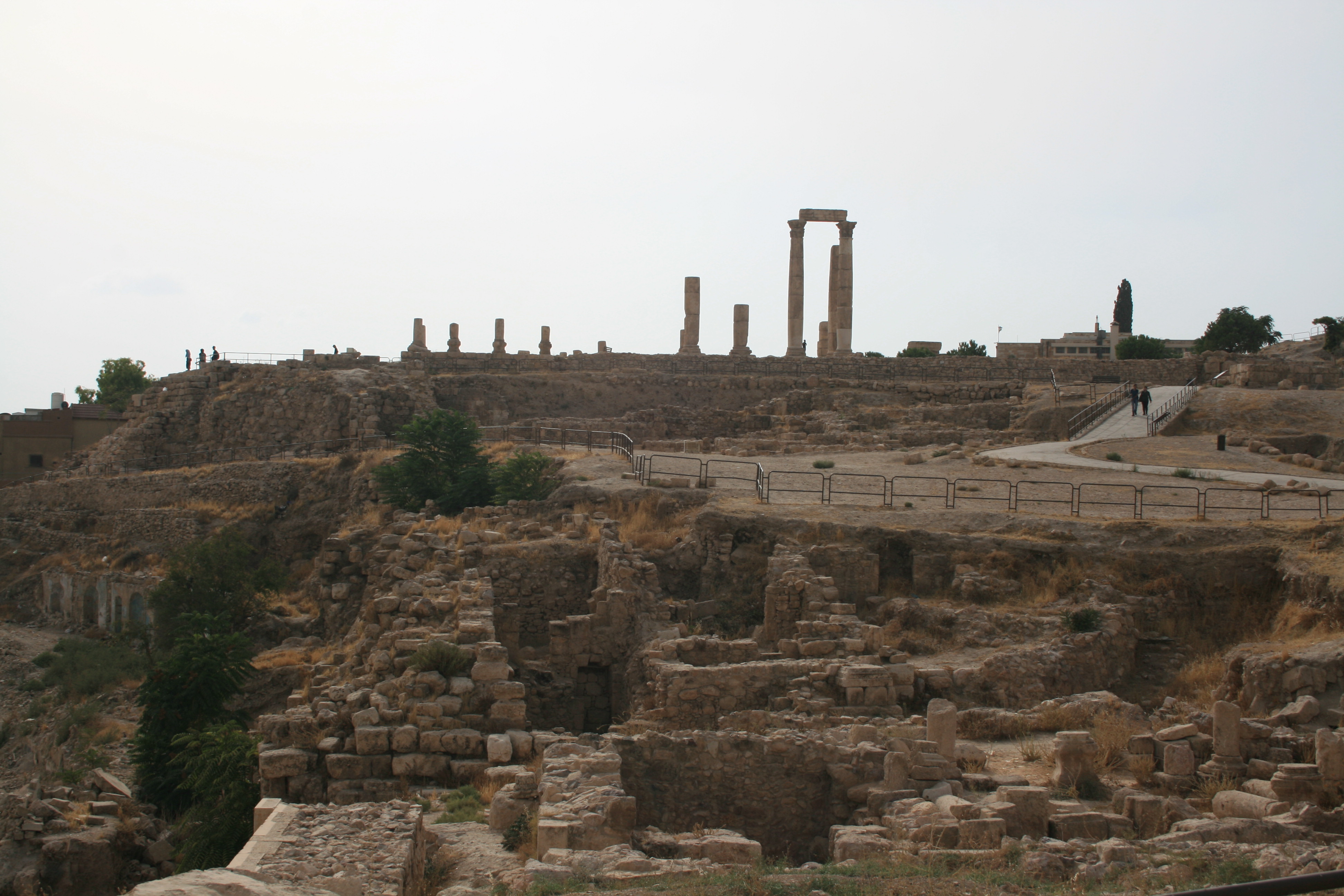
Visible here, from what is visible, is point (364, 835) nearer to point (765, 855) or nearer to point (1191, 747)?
point (765, 855)

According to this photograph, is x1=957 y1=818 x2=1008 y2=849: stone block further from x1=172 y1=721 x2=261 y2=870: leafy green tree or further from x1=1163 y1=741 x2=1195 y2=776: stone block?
x1=172 y1=721 x2=261 y2=870: leafy green tree

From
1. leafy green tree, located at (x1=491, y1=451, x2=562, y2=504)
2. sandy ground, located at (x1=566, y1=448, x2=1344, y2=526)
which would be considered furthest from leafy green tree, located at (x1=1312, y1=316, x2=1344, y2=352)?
leafy green tree, located at (x1=491, y1=451, x2=562, y2=504)

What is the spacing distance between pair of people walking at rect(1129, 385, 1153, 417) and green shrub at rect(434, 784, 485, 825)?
96.0ft

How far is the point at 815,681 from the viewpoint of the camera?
45.4ft

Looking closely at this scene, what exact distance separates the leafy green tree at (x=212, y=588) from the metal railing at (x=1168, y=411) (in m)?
24.6

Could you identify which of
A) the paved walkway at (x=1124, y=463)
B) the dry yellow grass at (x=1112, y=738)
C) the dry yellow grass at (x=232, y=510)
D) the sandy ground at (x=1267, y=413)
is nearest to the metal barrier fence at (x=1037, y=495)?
the paved walkway at (x=1124, y=463)

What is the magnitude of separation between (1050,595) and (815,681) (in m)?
5.25

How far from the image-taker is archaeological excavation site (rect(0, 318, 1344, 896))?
9.00 meters

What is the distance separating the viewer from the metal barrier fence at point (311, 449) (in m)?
34.4

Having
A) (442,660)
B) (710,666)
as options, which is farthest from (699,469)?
(442,660)

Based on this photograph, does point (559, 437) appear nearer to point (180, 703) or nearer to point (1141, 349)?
point (180, 703)

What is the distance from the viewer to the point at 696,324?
2146 inches

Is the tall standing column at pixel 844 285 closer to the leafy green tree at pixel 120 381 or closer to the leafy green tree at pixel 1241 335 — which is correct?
the leafy green tree at pixel 1241 335

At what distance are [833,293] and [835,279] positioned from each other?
724mm
